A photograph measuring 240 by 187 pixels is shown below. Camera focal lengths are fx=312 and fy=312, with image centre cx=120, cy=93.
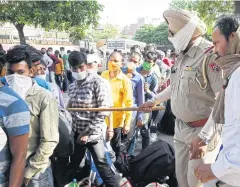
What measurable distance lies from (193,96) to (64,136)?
1.11 m

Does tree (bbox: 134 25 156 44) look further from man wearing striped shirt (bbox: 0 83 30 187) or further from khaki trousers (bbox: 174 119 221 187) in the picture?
man wearing striped shirt (bbox: 0 83 30 187)

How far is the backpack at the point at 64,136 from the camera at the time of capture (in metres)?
2.61

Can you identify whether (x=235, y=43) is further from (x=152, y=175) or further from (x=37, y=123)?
(x=152, y=175)

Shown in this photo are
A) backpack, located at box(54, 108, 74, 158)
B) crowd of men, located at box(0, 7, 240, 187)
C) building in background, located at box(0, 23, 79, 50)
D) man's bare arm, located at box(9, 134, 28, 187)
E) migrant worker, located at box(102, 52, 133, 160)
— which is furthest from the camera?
building in background, located at box(0, 23, 79, 50)

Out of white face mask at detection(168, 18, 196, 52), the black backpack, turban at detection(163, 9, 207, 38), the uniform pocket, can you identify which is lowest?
the black backpack

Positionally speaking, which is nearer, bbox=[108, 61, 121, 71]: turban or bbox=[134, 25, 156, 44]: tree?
bbox=[108, 61, 121, 71]: turban

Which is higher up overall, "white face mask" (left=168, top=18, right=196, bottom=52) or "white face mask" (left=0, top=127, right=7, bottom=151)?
"white face mask" (left=168, top=18, right=196, bottom=52)

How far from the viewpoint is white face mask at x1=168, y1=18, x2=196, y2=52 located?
8.02 ft

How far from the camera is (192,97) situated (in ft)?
7.88

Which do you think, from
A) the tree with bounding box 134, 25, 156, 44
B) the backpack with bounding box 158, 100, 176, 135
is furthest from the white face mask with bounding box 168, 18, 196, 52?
the tree with bounding box 134, 25, 156, 44

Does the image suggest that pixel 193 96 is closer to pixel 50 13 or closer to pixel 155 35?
pixel 50 13

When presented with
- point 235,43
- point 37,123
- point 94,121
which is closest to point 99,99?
point 94,121

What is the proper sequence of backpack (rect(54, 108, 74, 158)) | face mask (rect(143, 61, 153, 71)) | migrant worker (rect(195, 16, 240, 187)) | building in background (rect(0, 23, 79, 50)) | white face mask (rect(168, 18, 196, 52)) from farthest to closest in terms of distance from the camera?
building in background (rect(0, 23, 79, 50)), face mask (rect(143, 61, 153, 71)), backpack (rect(54, 108, 74, 158)), white face mask (rect(168, 18, 196, 52)), migrant worker (rect(195, 16, 240, 187))

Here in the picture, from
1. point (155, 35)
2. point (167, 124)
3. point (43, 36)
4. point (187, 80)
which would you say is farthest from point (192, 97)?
point (155, 35)
